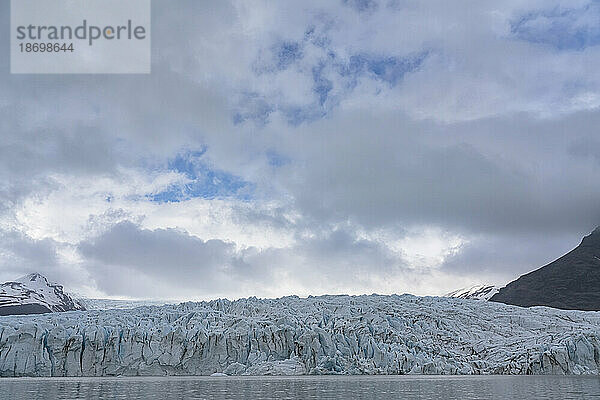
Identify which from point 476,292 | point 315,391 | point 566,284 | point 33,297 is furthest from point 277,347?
point 33,297

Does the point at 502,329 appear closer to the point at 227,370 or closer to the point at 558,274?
the point at 227,370

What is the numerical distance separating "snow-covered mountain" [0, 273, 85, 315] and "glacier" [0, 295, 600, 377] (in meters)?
90.7

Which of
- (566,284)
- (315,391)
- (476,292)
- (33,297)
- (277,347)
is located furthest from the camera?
(476,292)

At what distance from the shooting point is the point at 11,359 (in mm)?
30344

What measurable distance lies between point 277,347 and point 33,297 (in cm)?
11203

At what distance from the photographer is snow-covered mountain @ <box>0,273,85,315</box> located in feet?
389

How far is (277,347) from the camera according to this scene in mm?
31062

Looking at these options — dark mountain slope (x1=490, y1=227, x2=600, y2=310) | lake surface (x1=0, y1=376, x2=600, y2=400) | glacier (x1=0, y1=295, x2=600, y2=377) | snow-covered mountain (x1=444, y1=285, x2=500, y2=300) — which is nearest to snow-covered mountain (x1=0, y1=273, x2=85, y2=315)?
snow-covered mountain (x1=444, y1=285, x2=500, y2=300)

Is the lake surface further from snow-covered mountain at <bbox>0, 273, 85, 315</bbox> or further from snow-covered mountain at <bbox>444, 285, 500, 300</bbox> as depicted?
snow-covered mountain at <bbox>444, 285, 500, 300</bbox>

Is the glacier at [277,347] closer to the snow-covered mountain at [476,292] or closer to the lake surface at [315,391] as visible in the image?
the lake surface at [315,391]

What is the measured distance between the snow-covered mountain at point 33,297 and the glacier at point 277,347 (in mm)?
90713

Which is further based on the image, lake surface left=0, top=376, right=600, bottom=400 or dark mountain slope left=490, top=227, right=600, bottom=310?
dark mountain slope left=490, top=227, right=600, bottom=310

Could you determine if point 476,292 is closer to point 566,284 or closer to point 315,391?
point 566,284

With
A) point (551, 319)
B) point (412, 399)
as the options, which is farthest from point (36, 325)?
point (551, 319)
